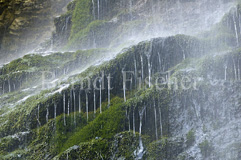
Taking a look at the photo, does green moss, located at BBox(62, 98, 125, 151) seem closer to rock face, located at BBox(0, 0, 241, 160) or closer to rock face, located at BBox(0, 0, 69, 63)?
rock face, located at BBox(0, 0, 241, 160)

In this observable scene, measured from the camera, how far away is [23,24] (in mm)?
42500

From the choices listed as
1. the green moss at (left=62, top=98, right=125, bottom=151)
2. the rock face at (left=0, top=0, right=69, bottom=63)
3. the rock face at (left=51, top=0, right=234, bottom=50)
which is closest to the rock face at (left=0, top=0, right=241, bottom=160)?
the green moss at (left=62, top=98, right=125, bottom=151)

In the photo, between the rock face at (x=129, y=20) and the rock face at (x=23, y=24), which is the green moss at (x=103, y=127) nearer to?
the rock face at (x=129, y=20)

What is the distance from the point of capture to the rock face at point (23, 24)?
138ft

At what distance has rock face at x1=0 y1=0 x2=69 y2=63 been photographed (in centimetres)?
4216

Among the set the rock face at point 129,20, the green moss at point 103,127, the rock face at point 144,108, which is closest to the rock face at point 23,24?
the rock face at point 129,20

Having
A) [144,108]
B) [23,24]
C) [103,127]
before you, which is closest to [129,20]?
[144,108]

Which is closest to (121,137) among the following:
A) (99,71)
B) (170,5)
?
(99,71)

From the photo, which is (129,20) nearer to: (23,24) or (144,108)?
(144,108)

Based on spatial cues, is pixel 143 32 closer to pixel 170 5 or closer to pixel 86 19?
pixel 170 5

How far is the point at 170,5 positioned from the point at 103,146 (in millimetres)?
19373

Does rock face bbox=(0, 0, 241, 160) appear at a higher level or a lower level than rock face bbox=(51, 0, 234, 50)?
lower

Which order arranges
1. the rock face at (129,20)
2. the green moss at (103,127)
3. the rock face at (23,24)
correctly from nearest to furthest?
the green moss at (103,127), the rock face at (129,20), the rock face at (23,24)

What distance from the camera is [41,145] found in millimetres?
19562
